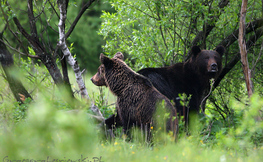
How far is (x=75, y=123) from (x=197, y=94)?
16.3ft

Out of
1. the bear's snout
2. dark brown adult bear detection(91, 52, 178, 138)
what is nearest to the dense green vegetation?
dark brown adult bear detection(91, 52, 178, 138)

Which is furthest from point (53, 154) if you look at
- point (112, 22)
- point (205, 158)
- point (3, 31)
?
point (112, 22)

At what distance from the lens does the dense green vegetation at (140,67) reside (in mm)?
2344

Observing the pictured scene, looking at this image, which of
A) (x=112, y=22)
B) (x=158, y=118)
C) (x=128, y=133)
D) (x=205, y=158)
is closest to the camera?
(x=205, y=158)

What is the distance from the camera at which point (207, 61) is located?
6711 millimetres

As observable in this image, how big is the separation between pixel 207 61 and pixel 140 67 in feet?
9.13

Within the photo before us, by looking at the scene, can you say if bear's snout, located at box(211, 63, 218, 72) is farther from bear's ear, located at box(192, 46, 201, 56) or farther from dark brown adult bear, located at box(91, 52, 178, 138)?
dark brown adult bear, located at box(91, 52, 178, 138)

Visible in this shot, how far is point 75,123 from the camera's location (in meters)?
2.16

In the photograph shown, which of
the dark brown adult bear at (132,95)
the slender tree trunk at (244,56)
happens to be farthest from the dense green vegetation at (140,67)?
the dark brown adult bear at (132,95)

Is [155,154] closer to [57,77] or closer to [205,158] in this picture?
[205,158]

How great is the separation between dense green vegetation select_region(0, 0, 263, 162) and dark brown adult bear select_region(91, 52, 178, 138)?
0.36 meters

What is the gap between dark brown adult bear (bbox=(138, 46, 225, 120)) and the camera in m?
6.48

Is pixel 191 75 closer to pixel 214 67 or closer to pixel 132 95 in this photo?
pixel 214 67

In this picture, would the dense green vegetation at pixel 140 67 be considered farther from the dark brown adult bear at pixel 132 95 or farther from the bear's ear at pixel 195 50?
the bear's ear at pixel 195 50
